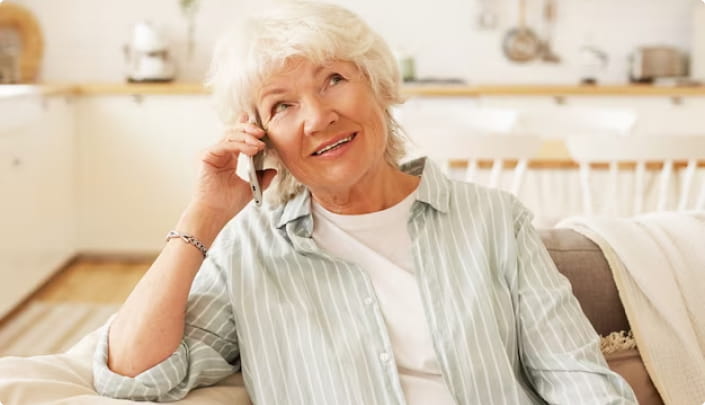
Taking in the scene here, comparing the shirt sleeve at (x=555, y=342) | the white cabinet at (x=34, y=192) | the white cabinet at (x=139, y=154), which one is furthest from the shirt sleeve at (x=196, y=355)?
the white cabinet at (x=139, y=154)

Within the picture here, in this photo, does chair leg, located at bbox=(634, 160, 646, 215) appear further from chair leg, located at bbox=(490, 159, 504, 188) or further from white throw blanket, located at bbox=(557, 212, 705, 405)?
white throw blanket, located at bbox=(557, 212, 705, 405)

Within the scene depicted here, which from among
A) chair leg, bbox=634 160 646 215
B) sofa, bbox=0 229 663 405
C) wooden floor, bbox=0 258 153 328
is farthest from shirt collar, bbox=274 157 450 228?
wooden floor, bbox=0 258 153 328

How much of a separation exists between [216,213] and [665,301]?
0.83 m

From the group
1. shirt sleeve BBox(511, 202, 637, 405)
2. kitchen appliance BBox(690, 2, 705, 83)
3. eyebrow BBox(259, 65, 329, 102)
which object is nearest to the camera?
shirt sleeve BBox(511, 202, 637, 405)

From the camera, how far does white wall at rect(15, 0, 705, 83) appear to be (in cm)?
484

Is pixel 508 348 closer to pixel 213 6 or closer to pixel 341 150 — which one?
pixel 341 150

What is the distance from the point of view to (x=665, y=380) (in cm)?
154

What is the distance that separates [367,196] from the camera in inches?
59.4

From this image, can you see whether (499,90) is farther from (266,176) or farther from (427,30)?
(266,176)

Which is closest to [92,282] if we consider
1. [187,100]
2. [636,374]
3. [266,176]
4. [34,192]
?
[34,192]

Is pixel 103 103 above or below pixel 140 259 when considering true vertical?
above

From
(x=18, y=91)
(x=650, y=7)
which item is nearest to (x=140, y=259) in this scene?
(x=18, y=91)

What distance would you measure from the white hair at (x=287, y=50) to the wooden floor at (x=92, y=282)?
2.39m

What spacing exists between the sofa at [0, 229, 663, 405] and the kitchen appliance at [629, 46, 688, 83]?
10.9ft
